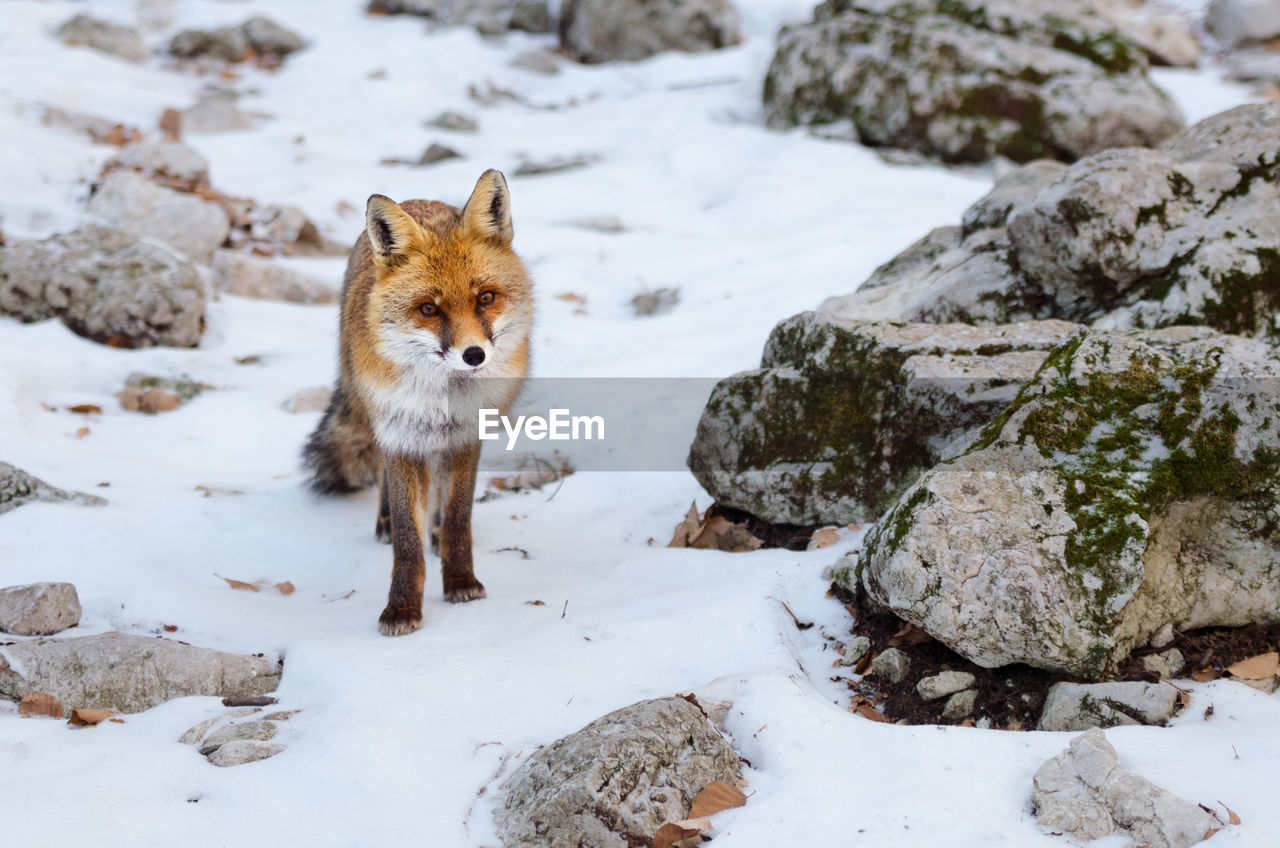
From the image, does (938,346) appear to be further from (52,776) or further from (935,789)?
(52,776)

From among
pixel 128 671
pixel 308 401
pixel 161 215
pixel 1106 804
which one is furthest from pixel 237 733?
pixel 161 215

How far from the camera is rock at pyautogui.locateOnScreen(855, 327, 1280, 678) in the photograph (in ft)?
10.8

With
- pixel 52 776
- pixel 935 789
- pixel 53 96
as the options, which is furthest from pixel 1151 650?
pixel 53 96

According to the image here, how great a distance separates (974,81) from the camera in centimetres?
1055

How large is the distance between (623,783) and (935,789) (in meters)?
0.93

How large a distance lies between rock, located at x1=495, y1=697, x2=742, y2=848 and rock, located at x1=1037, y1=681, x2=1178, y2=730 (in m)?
1.10

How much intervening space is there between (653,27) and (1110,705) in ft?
43.5

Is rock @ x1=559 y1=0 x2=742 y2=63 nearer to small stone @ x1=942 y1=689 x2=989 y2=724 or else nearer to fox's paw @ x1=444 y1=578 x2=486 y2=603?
fox's paw @ x1=444 y1=578 x2=486 y2=603

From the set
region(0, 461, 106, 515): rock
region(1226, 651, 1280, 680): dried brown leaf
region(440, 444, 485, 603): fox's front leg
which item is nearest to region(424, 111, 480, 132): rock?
region(0, 461, 106, 515): rock

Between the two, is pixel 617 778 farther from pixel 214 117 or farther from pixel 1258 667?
pixel 214 117

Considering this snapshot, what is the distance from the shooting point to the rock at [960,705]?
3395 millimetres

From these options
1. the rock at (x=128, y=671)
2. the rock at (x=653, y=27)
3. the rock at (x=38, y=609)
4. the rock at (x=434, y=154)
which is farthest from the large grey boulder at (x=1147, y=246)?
the rock at (x=653, y=27)

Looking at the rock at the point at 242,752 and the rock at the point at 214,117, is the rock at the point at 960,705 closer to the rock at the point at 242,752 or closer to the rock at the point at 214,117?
the rock at the point at 242,752

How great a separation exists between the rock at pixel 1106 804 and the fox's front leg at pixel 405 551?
2659mm
